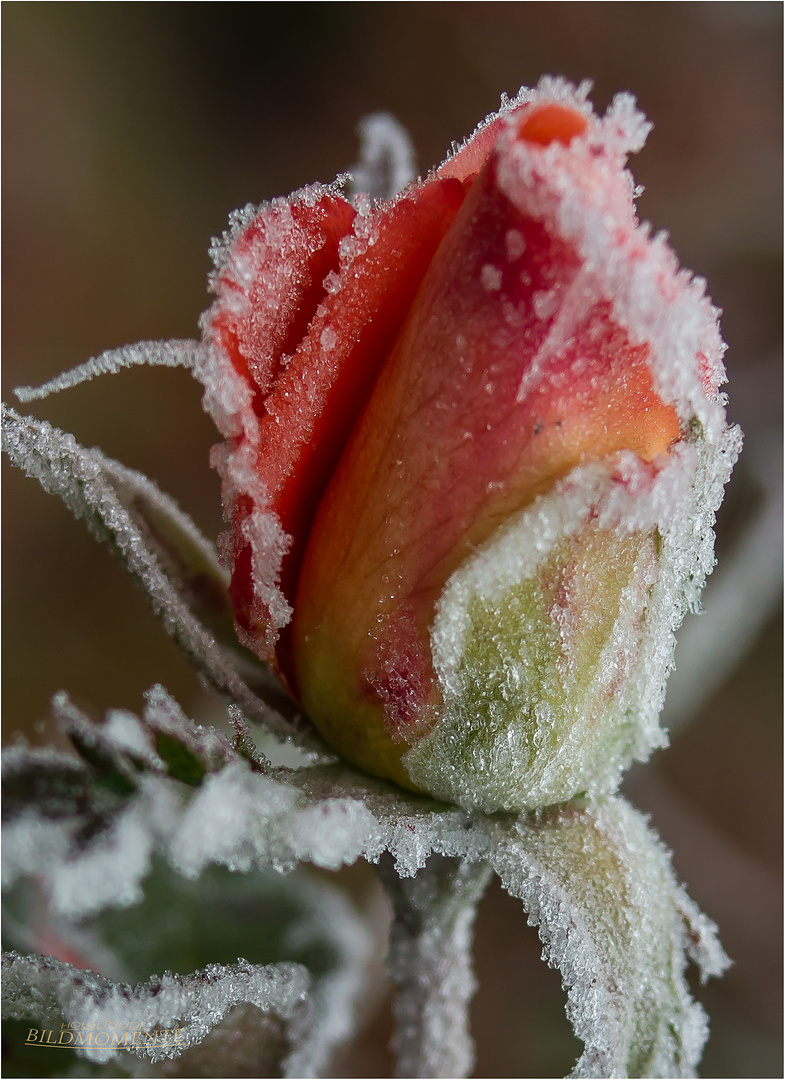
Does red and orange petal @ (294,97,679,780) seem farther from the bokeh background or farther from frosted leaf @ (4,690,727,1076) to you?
the bokeh background

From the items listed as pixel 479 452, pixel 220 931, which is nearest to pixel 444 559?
pixel 479 452

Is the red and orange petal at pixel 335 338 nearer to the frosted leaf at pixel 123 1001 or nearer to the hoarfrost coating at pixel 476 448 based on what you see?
the hoarfrost coating at pixel 476 448

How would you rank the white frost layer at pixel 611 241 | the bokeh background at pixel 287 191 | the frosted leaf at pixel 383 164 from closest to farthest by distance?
the white frost layer at pixel 611 241
the frosted leaf at pixel 383 164
the bokeh background at pixel 287 191

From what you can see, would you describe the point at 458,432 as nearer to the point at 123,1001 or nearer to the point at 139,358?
the point at 139,358

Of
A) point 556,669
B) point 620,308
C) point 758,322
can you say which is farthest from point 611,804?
point 758,322

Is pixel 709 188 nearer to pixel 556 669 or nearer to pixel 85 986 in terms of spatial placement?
pixel 556 669

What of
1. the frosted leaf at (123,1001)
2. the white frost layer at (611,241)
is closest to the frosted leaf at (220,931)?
the frosted leaf at (123,1001)
